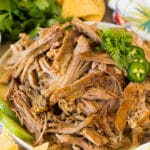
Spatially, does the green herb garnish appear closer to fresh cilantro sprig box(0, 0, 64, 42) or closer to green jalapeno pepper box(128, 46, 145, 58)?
green jalapeno pepper box(128, 46, 145, 58)

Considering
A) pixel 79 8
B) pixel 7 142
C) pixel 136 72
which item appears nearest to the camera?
pixel 7 142

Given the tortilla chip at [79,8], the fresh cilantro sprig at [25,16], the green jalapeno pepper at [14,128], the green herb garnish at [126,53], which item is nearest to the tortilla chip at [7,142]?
the green jalapeno pepper at [14,128]

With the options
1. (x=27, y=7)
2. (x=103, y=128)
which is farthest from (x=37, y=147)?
(x=27, y=7)

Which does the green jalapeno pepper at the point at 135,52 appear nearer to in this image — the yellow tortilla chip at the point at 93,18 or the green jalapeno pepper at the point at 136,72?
the green jalapeno pepper at the point at 136,72

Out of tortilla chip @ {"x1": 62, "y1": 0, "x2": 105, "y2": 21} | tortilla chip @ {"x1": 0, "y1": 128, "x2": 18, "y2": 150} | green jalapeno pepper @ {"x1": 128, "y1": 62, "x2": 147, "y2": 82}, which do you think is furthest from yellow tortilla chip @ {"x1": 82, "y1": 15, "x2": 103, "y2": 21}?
tortilla chip @ {"x1": 0, "y1": 128, "x2": 18, "y2": 150}

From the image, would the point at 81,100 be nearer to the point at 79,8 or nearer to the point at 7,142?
the point at 7,142

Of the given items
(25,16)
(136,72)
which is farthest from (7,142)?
(25,16)
